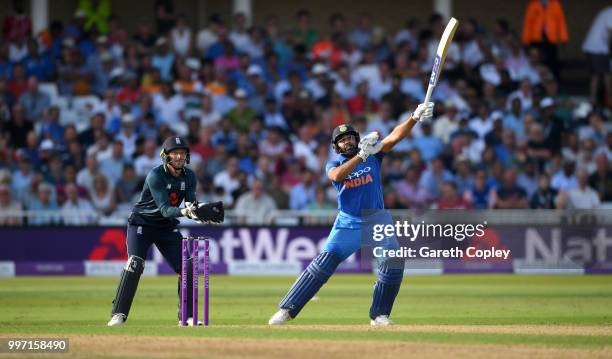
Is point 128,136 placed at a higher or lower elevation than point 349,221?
lower

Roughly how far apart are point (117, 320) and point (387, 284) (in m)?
2.64

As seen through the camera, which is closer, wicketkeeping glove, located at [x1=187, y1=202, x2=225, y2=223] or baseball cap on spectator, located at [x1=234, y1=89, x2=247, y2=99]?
wicketkeeping glove, located at [x1=187, y1=202, x2=225, y2=223]

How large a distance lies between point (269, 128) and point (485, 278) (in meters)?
4.97

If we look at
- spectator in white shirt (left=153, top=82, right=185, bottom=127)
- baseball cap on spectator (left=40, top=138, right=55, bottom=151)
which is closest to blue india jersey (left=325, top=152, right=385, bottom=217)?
baseball cap on spectator (left=40, top=138, right=55, bottom=151)

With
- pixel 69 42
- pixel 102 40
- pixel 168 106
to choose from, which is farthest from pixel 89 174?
pixel 69 42

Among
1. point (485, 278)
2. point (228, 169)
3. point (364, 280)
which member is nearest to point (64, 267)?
point (228, 169)

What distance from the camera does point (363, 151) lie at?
10820 mm

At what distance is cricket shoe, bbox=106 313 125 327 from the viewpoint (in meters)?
11.7

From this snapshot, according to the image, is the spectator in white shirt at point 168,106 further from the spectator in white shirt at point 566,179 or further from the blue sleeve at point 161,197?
the blue sleeve at point 161,197

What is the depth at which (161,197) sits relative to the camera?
1154cm

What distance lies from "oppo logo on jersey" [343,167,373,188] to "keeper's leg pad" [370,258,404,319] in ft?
2.49

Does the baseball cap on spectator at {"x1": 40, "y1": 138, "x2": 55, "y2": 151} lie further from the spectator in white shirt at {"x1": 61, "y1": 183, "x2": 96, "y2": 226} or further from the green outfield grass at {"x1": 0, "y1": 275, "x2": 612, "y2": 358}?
the green outfield grass at {"x1": 0, "y1": 275, "x2": 612, "y2": 358}

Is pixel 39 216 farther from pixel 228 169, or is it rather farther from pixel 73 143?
pixel 228 169

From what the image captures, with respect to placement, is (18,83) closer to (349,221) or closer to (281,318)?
(281,318)
